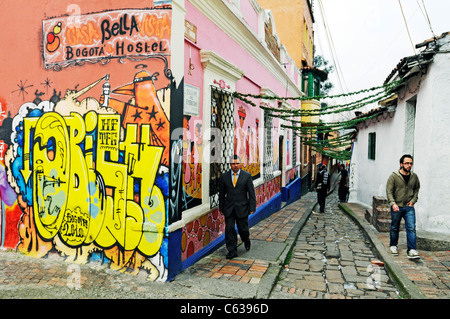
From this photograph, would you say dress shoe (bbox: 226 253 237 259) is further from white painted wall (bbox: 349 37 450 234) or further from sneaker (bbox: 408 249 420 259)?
white painted wall (bbox: 349 37 450 234)

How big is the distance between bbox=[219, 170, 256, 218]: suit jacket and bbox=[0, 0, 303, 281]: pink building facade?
1.13ft

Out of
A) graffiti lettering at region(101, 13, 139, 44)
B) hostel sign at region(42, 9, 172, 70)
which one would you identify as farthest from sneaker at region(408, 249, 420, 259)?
graffiti lettering at region(101, 13, 139, 44)

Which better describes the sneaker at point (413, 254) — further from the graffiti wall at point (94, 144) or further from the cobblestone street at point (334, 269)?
the graffiti wall at point (94, 144)

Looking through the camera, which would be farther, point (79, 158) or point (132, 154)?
point (79, 158)

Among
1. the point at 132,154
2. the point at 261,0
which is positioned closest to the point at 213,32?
the point at 132,154

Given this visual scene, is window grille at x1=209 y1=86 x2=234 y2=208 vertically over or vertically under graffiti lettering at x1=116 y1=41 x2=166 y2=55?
under

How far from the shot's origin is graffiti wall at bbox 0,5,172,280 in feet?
15.5

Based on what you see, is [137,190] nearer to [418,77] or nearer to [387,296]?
[387,296]

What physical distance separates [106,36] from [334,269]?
16.6 ft

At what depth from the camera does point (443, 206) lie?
251 inches

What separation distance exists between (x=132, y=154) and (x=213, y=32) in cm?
288

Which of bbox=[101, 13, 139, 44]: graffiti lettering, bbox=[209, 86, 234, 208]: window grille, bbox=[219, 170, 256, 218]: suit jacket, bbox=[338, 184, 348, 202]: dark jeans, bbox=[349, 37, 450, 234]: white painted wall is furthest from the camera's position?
bbox=[338, 184, 348, 202]: dark jeans
